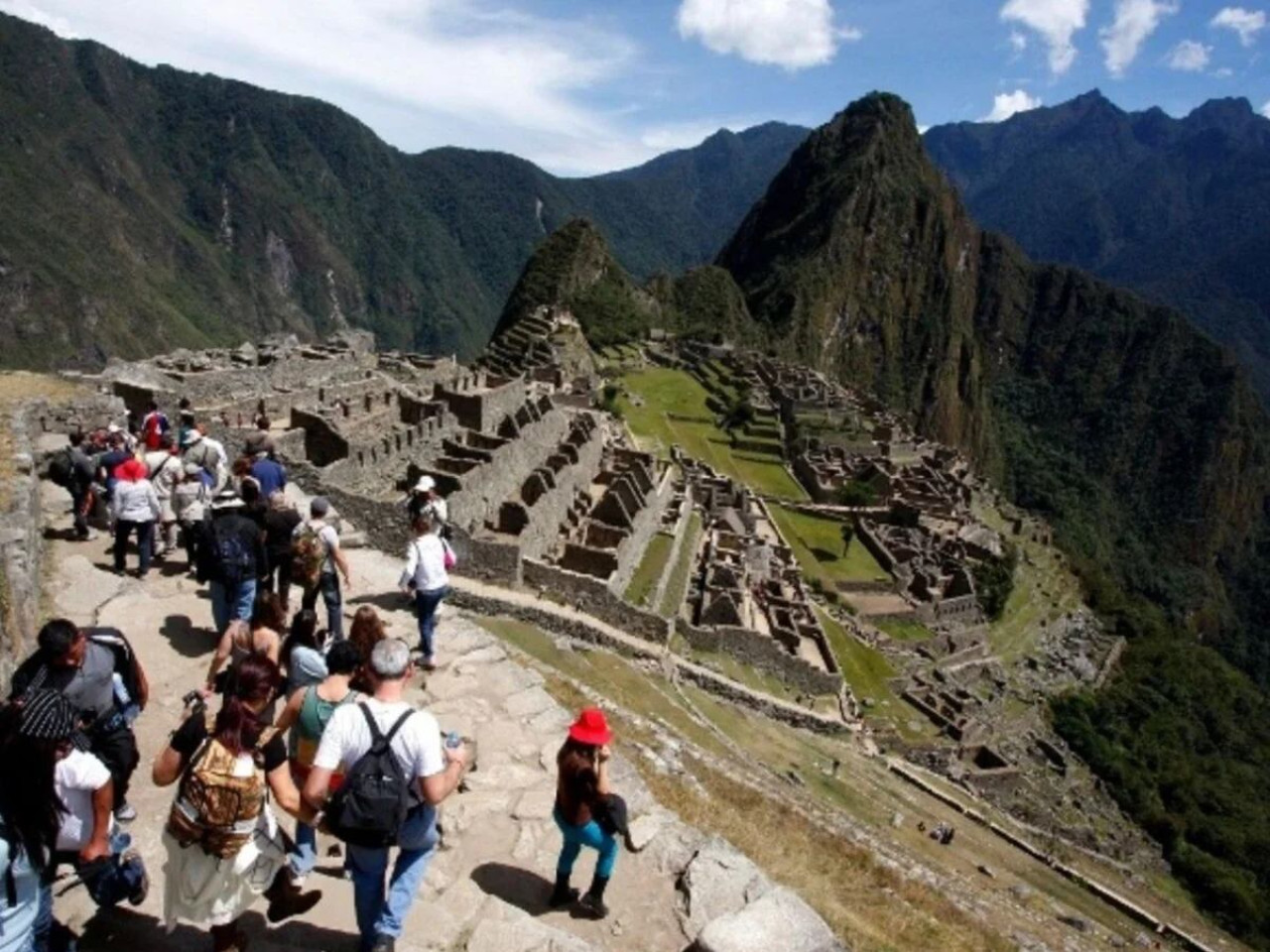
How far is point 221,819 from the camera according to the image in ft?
17.7

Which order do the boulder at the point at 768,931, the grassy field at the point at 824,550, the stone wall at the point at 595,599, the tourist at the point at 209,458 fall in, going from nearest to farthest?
1. the boulder at the point at 768,931
2. the tourist at the point at 209,458
3. the stone wall at the point at 595,599
4. the grassy field at the point at 824,550

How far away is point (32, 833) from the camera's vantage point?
505 cm

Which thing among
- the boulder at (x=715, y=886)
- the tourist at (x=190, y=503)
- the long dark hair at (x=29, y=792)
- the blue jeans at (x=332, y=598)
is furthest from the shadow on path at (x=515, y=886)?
the tourist at (x=190, y=503)

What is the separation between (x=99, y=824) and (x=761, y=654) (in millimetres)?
26894

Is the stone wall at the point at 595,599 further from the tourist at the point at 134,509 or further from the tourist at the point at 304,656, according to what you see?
the tourist at the point at 304,656

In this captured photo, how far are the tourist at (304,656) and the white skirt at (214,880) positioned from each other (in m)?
2.29

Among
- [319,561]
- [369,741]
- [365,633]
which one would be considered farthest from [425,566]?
[369,741]

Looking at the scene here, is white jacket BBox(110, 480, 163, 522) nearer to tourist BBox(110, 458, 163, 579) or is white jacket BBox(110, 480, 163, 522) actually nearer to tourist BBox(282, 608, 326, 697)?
tourist BBox(110, 458, 163, 579)

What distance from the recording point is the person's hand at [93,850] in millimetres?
5578

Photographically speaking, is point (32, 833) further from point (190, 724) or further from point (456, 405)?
point (456, 405)

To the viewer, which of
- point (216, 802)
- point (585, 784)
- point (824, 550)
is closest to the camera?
point (216, 802)

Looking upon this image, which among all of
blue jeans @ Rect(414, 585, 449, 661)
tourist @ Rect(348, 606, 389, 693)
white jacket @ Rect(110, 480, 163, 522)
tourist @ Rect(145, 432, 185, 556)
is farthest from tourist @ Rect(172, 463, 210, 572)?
Answer: tourist @ Rect(348, 606, 389, 693)

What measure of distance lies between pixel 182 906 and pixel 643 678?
16.7 metres

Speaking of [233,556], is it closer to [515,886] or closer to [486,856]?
[486,856]
